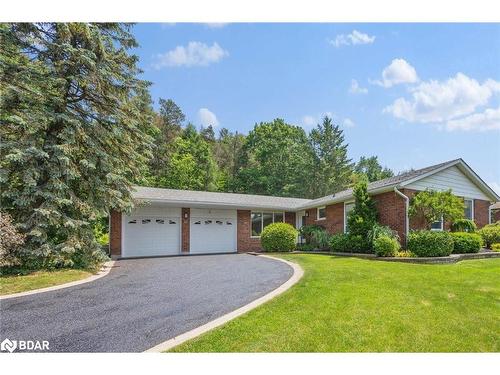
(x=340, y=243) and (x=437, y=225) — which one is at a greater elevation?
(x=437, y=225)

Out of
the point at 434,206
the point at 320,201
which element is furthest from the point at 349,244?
the point at 320,201

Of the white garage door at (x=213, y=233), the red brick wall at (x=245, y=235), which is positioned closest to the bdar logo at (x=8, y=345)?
the white garage door at (x=213, y=233)

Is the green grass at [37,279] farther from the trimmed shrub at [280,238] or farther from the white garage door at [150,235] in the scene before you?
the trimmed shrub at [280,238]

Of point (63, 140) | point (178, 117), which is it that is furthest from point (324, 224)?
point (178, 117)

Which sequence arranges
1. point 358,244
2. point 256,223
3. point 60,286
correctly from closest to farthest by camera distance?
1. point 60,286
2. point 358,244
3. point 256,223

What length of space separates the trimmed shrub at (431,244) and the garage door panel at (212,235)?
8.77 m

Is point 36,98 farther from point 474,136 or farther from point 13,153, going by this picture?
point 474,136

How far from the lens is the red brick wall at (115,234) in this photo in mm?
→ 14500

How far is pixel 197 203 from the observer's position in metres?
15.4

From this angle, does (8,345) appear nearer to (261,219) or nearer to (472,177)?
(261,219)

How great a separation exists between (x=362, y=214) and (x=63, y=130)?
10726 millimetres

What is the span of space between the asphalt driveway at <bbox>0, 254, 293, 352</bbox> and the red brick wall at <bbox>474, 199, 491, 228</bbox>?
1114cm

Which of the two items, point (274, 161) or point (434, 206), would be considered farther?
point (274, 161)

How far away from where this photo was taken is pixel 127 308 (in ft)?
18.1
